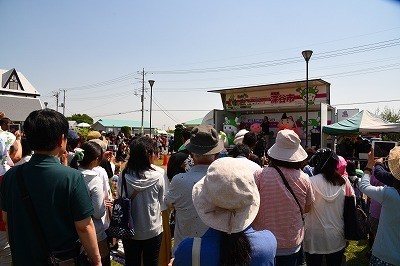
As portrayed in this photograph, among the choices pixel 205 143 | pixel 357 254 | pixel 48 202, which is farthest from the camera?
pixel 357 254

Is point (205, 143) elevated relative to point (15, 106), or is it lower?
lower

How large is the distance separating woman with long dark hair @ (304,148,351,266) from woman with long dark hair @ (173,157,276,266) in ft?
5.73

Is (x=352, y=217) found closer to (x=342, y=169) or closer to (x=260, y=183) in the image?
(x=342, y=169)

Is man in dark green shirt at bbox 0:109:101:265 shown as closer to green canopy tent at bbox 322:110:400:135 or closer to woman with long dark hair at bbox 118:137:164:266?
woman with long dark hair at bbox 118:137:164:266

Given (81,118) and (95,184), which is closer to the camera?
(95,184)

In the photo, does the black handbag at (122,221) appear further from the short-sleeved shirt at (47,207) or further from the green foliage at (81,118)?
the green foliage at (81,118)

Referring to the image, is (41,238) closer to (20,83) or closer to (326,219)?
(326,219)

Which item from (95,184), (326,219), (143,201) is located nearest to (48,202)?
(95,184)

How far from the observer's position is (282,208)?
8.53ft

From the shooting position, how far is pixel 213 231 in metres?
1.49

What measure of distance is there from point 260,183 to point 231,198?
1.33m

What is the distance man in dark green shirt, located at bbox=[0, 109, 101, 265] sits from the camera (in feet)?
6.08

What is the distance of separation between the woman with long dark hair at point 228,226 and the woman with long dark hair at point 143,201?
5.41 ft

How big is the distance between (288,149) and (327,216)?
0.84m
